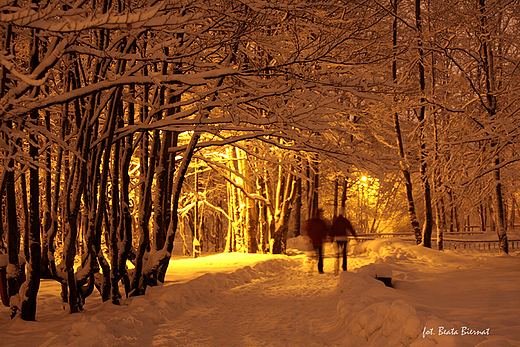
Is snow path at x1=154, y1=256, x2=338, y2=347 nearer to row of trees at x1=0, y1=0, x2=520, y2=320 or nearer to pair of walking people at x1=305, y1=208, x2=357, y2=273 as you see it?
row of trees at x1=0, y1=0, x2=520, y2=320

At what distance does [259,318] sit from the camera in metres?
6.49

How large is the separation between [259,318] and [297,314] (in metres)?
0.65

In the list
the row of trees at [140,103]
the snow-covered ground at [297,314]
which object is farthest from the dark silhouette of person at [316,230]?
the row of trees at [140,103]

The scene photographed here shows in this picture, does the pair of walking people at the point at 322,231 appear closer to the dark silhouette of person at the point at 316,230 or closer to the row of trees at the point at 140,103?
the dark silhouette of person at the point at 316,230

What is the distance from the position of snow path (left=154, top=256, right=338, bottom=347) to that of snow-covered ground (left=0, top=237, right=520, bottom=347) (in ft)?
0.05

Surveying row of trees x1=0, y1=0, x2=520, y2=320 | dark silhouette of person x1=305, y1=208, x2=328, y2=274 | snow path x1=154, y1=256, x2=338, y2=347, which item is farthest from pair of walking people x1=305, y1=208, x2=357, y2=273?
row of trees x1=0, y1=0, x2=520, y2=320

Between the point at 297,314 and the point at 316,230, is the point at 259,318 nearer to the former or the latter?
the point at 297,314

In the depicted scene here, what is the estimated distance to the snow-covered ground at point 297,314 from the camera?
4.43m

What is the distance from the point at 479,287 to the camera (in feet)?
25.4

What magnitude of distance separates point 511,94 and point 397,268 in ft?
21.3

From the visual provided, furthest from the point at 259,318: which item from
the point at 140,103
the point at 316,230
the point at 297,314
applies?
the point at 316,230

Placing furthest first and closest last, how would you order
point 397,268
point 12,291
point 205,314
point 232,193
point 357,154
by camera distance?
→ point 232,193
point 397,268
point 357,154
point 205,314
point 12,291

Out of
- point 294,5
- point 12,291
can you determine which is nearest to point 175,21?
point 294,5

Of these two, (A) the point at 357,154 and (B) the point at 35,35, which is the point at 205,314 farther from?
(B) the point at 35,35
